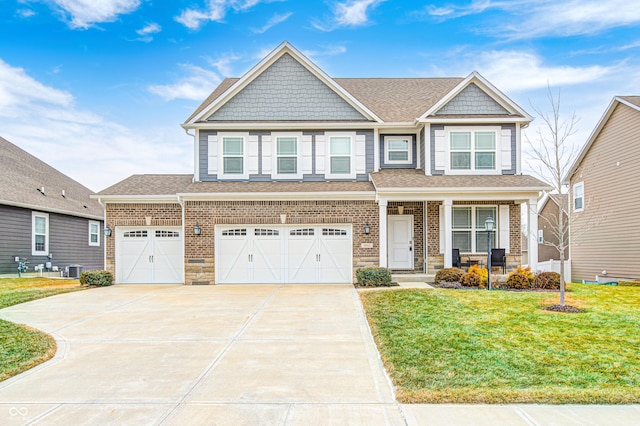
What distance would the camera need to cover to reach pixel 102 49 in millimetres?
19891

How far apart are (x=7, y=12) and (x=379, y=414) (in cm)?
1986

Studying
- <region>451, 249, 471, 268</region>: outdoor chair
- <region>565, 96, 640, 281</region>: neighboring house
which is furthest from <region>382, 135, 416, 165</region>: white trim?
<region>565, 96, 640, 281</region>: neighboring house

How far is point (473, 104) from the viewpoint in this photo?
17.6 m

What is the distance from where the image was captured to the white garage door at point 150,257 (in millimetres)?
17672

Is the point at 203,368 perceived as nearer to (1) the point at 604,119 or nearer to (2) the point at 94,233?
(1) the point at 604,119

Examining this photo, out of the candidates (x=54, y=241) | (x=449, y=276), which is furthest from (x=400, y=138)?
(x=54, y=241)

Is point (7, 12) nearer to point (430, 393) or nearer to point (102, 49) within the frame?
point (102, 49)

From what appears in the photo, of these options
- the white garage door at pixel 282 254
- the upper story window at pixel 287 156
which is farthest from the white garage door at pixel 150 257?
the upper story window at pixel 287 156

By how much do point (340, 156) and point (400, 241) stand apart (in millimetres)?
3833

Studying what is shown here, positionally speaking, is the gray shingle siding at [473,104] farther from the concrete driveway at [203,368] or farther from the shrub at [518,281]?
the concrete driveway at [203,368]

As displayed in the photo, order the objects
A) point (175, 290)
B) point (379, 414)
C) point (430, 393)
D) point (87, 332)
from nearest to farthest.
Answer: point (379, 414) < point (430, 393) < point (87, 332) < point (175, 290)

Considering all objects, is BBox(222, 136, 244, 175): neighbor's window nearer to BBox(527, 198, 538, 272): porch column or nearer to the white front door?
the white front door

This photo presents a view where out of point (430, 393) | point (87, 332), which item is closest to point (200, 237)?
point (87, 332)

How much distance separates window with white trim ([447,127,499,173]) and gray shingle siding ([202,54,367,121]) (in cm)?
338
